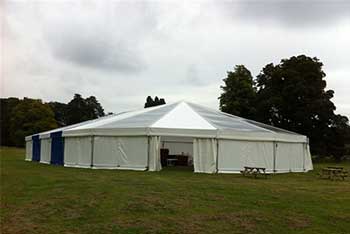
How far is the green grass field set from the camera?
8141mm

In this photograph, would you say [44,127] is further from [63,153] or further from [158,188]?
[158,188]

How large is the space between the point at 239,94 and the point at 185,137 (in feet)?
77.2

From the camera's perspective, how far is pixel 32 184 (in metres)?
13.4

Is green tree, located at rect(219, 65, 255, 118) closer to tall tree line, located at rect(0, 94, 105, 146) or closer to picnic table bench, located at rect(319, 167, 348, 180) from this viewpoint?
picnic table bench, located at rect(319, 167, 348, 180)

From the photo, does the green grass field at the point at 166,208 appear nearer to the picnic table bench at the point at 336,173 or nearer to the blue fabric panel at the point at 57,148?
the picnic table bench at the point at 336,173

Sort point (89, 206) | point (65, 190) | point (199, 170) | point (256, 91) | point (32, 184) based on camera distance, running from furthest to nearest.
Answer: point (256, 91), point (199, 170), point (32, 184), point (65, 190), point (89, 206)

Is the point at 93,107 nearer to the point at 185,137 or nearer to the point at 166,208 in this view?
the point at 185,137

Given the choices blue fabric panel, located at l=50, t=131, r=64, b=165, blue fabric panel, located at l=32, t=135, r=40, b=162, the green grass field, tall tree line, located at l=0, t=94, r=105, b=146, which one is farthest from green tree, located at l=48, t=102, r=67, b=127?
the green grass field

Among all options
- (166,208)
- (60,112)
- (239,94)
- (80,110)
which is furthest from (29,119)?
(166,208)

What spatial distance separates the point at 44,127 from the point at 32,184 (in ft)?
167

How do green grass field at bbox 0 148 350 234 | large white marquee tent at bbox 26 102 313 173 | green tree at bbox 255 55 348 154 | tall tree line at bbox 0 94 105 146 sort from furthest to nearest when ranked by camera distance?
tall tree line at bbox 0 94 105 146, green tree at bbox 255 55 348 154, large white marquee tent at bbox 26 102 313 173, green grass field at bbox 0 148 350 234

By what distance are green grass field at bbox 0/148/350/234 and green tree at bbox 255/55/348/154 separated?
2574 cm

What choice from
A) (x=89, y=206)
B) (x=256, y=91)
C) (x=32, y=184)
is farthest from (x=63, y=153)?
(x=256, y=91)

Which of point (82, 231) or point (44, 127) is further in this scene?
point (44, 127)
